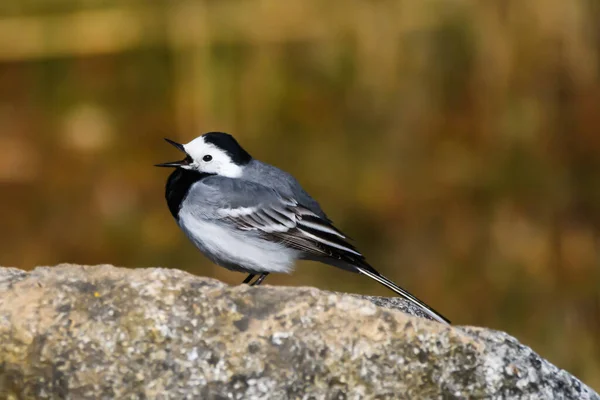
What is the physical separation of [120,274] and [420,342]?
4.03 feet

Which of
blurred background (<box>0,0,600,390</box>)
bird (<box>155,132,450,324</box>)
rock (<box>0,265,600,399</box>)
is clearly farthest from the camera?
blurred background (<box>0,0,600,390</box>)

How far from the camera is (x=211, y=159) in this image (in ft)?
20.8

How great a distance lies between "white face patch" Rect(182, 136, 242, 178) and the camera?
631 centimetres

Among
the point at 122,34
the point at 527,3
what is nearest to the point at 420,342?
the point at 527,3

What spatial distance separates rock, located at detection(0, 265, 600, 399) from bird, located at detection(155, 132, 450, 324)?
1.50m

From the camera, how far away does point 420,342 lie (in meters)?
4.27

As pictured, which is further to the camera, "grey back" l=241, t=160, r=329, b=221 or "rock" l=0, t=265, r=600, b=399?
"grey back" l=241, t=160, r=329, b=221

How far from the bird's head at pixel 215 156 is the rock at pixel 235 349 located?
1.94 m

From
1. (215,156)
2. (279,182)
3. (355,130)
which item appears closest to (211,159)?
(215,156)

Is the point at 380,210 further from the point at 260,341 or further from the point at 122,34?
the point at 260,341

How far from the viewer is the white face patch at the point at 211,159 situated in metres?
6.31

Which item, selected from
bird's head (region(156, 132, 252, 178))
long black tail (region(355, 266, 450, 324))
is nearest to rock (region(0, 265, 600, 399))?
long black tail (region(355, 266, 450, 324))

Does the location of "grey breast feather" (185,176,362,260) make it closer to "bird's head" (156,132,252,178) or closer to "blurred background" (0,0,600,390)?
"bird's head" (156,132,252,178)

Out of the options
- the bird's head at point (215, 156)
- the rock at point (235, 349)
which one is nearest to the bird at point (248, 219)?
the bird's head at point (215, 156)
